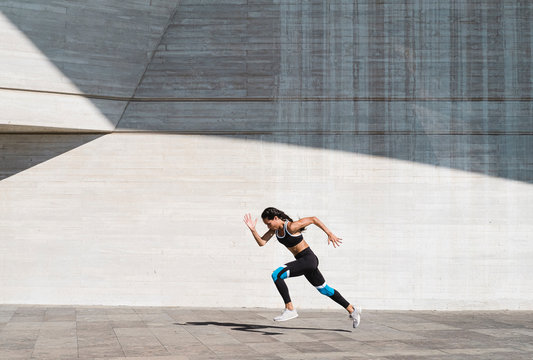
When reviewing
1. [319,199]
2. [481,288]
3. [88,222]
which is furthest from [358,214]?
[88,222]

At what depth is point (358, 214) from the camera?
12289 mm

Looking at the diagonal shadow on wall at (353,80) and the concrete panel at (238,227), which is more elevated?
the diagonal shadow on wall at (353,80)

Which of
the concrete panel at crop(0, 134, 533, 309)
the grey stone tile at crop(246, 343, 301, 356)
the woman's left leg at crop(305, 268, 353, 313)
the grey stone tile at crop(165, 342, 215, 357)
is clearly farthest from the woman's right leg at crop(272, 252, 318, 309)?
the concrete panel at crop(0, 134, 533, 309)

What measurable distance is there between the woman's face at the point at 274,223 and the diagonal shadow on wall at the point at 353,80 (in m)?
3.64

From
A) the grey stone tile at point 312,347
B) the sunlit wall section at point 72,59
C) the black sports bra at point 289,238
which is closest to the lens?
the grey stone tile at point 312,347

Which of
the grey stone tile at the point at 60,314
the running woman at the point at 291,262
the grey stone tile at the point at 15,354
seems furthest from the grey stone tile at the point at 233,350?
the grey stone tile at the point at 60,314

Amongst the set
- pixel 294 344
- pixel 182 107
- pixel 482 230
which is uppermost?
pixel 182 107

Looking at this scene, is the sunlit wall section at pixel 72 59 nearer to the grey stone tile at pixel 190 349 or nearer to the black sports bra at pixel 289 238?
the black sports bra at pixel 289 238

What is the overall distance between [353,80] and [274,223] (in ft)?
15.7

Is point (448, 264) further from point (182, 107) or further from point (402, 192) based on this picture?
point (182, 107)

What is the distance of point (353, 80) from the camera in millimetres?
12562

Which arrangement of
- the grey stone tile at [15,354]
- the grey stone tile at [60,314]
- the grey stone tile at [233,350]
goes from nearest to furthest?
the grey stone tile at [15,354], the grey stone tile at [233,350], the grey stone tile at [60,314]

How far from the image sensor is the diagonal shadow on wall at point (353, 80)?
40.7ft

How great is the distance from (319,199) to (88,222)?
475 cm
